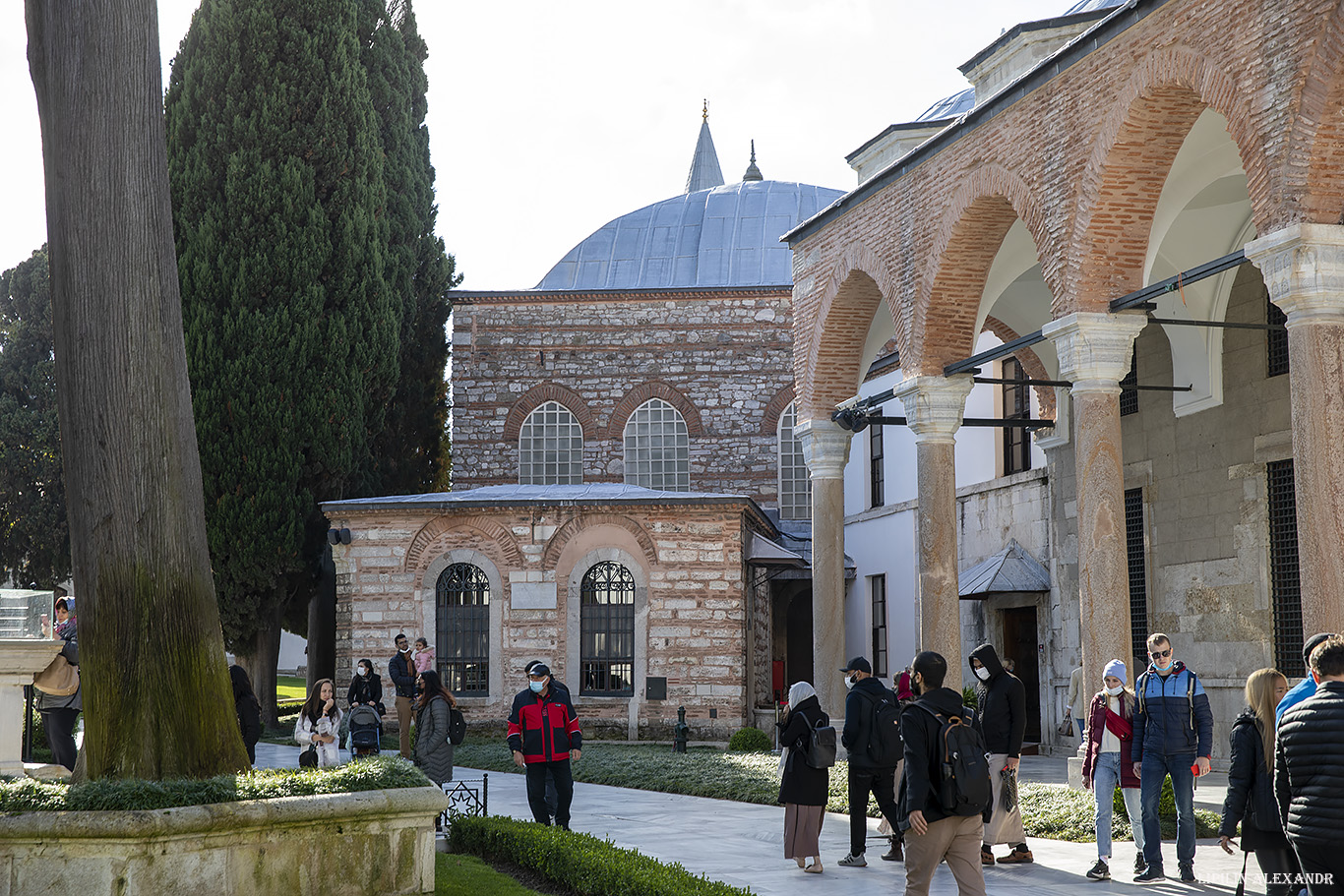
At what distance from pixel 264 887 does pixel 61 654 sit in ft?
15.5

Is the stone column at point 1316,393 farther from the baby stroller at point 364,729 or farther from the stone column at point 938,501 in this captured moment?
the baby stroller at point 364,729

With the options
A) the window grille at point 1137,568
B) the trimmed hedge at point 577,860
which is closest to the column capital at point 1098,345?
the window grille at point 1137,568

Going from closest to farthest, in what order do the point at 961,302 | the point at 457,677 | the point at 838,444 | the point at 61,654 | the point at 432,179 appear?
the point at 61,654 < the point at 961,302 < the point at 838,444 < the point at 457,677 < the point at 432,179

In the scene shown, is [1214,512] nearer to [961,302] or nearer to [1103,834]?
[961,302]

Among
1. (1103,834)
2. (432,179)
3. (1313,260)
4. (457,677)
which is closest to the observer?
(1103,834)

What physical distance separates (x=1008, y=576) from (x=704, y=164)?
25045mm

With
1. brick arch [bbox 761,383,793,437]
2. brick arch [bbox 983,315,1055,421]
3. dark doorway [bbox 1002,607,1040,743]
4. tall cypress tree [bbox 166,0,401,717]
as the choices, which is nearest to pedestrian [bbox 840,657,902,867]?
Answer: brick arch [bbox 983,315,1055,421]

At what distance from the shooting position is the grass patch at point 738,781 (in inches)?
384

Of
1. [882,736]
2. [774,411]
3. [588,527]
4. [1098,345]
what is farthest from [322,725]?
[774,411]

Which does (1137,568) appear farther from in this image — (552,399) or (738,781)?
(552,399)

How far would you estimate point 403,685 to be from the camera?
1488 centimetres

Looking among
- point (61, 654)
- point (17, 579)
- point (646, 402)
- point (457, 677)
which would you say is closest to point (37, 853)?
point (61, 654)

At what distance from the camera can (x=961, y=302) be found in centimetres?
1323

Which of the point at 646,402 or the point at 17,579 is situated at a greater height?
the point at 646,402
